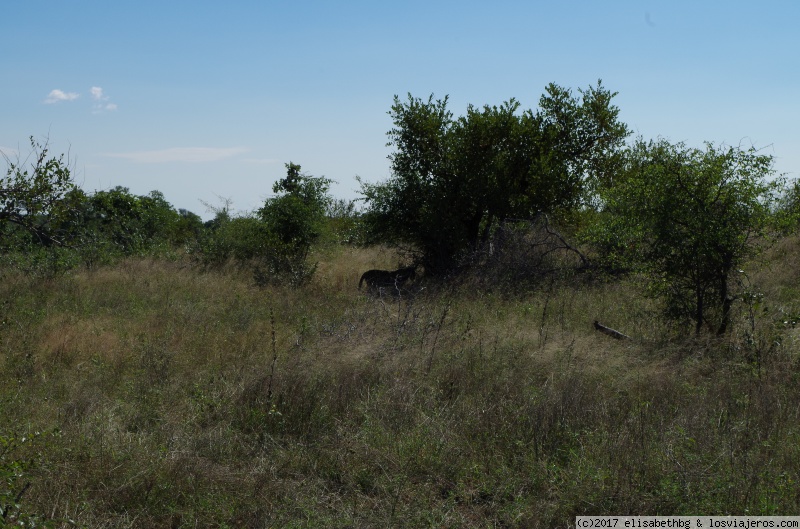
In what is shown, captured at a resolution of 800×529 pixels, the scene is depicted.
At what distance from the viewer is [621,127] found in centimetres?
1546

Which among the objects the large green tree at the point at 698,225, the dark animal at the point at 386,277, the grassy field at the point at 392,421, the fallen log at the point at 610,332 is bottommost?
the grassy field at the point at 392,421

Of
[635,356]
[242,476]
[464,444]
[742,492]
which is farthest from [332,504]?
[635,356]

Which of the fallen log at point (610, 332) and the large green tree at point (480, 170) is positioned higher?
the large green tree at point (480, 170)

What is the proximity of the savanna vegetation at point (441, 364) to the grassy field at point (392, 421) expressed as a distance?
0.03 meters

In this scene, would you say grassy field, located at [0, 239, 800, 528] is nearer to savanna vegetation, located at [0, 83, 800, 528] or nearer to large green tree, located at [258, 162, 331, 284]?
savanna vegetation, located at [0, 83, 800, 528]

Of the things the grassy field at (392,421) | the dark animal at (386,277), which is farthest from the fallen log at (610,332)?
the dark animal at (386,277)

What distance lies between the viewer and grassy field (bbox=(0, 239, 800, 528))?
4117mm

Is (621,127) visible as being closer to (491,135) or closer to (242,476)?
(491,135)

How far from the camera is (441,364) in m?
6.74

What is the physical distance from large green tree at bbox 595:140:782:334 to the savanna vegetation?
3cm

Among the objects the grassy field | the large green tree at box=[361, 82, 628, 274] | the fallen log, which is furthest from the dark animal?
the fallen log

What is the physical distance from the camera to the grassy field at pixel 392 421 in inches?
162

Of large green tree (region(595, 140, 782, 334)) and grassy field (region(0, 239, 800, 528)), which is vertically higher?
large green tree (region(595, 140, 782, 334))

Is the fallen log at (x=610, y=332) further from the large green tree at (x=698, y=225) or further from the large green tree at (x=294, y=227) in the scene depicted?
the large green tree at (x=294, y=227)
